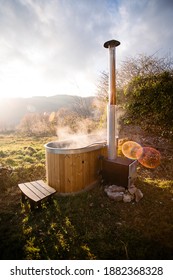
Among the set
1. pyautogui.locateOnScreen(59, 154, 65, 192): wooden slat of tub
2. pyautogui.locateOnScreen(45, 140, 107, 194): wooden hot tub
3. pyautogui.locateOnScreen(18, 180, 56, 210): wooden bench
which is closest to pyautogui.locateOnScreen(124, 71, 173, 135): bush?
pyautogui.locateOnScreen(45, 140, 107, 194): wooden hot tub

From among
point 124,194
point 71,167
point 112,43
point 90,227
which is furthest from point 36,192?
point 112,43

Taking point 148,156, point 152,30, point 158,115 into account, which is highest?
point 152,30

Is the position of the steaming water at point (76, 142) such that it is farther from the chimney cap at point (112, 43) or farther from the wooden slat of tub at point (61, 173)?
the chimney cap at point (112, 43)

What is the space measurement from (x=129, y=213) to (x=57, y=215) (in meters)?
1.59

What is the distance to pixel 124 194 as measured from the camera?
4.17 m

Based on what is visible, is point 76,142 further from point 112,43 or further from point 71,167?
point 112,43

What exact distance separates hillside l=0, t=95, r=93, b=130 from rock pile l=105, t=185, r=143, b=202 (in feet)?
130

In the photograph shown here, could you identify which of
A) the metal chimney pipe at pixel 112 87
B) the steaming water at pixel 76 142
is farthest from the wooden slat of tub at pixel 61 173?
the metal chimney pipe at pixel 112 87

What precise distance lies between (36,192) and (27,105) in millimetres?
49906

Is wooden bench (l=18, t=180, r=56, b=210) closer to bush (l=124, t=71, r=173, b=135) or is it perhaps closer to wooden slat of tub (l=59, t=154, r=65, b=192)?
wooden slat of tub (l=59, t=154, r=65, b=192)

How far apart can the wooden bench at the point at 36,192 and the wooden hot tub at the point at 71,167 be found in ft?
1.07

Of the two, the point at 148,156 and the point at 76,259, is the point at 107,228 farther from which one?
the point at 148,156
